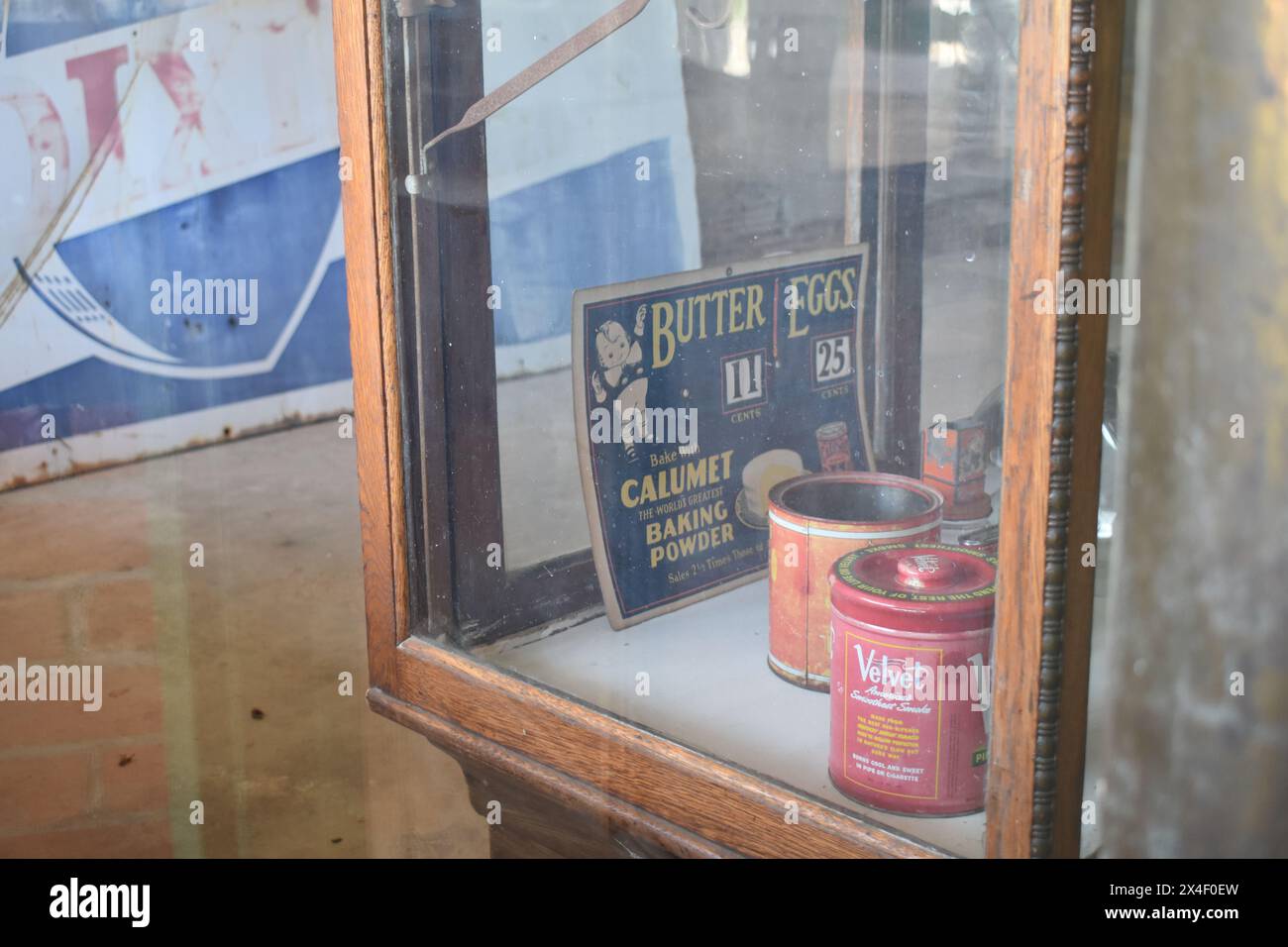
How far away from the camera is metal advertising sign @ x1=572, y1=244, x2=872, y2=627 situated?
1.09 m

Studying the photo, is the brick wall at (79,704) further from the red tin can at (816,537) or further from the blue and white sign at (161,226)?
the red tin can at (816,537)

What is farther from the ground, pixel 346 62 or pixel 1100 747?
pixel 346 62

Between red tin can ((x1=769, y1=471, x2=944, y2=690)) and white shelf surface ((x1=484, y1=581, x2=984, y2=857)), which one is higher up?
red tin can ((x1=769, y1=471, x2=944, y2=690))

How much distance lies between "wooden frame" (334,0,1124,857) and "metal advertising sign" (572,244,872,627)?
0.46 ft

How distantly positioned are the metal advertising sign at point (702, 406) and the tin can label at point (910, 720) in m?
0.25

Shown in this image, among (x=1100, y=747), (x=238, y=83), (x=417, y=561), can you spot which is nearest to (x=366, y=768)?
(x=417, y=561)

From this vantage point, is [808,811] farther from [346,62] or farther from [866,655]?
[346,62]

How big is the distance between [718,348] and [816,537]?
21cm

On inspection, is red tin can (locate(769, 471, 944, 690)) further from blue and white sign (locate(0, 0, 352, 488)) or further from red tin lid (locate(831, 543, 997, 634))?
blue and white sign (locate(0, 0, 352, 488))

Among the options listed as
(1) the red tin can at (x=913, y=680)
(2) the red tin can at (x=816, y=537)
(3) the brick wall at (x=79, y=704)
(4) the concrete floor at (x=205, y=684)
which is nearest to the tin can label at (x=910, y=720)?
(1) the red tin can at (x=913, y=680)

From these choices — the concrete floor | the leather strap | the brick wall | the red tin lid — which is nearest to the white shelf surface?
the red tin lid

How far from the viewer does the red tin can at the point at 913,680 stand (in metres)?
0.80

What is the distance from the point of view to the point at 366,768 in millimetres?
2217

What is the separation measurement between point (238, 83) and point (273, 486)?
1165 mm
